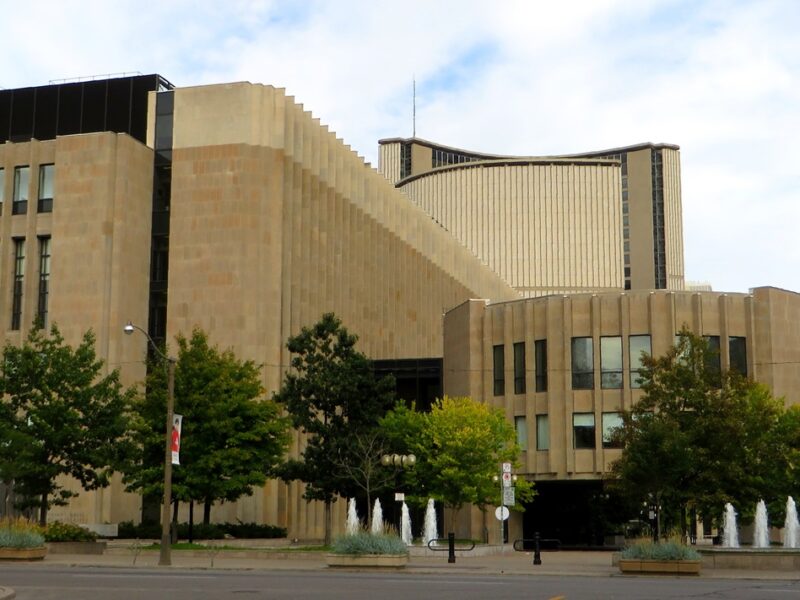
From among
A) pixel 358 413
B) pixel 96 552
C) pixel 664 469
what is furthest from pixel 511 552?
pixel 96 552

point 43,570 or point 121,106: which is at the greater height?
point 121,106

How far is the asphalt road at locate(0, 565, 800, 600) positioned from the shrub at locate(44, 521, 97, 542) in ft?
36.2

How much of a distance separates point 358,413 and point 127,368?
59.3 feet

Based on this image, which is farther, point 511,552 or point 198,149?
point 198,149

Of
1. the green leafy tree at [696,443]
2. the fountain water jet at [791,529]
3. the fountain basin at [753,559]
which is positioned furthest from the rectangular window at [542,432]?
the fountain basin at [753,559]

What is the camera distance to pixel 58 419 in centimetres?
4675

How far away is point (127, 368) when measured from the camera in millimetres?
61594

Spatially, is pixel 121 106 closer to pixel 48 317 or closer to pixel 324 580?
pixel 48 317

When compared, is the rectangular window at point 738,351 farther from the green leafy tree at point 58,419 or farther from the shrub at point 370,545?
the green leafy tree at point 58,419

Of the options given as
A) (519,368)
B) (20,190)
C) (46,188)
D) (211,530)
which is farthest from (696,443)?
(20,190)

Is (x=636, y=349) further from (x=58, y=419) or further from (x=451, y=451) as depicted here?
(x=58, y=419)

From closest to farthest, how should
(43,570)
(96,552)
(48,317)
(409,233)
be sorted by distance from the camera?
(43,570) < (96,552) < (48,317) < (409,233)

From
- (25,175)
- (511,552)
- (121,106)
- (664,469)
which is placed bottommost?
(511,552)

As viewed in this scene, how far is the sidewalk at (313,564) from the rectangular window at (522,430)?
12.8m
